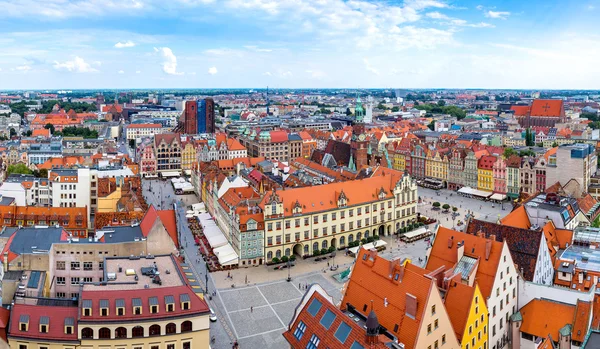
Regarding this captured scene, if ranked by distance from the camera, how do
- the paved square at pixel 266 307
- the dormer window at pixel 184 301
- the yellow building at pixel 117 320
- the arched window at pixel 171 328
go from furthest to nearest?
the paved square at pixel 266 307, the dormer window at pixel 184 301, the arched window at pixel 171 328, the yellow building at pixel 117 320

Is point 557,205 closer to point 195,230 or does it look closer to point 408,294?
point 408,294

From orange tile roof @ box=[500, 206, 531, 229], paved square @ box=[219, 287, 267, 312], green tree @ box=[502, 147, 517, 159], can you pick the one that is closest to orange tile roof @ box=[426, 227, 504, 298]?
orange tile roof @ box=[500, 206, 531, 229]

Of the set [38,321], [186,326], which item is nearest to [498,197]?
[186,326]

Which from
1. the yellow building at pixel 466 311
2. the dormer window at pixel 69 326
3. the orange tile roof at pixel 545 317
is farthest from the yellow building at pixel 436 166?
the dormer window at pixel 69 326

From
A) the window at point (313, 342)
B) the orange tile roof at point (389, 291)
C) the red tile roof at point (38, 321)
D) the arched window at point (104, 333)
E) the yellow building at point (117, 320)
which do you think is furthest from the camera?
the arched window at point (104, 333)

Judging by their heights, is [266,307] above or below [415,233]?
below

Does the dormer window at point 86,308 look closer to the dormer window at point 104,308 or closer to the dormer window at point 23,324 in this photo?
the dormer window at point 104,308

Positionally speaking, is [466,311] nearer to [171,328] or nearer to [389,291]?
[389,291]

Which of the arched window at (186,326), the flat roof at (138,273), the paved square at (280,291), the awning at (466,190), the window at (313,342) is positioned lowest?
the paved square at (280,291)
